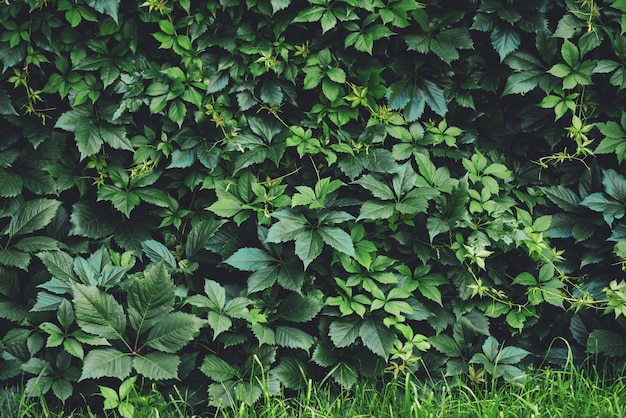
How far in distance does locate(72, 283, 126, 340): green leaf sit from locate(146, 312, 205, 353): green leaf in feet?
0.45

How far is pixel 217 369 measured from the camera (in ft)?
8.39

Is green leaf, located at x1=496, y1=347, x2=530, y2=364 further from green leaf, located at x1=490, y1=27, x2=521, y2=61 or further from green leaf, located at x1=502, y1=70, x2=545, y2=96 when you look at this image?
green leaf, located at x1=490, y1=27, x2=521, y2=61

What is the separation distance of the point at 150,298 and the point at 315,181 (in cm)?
89

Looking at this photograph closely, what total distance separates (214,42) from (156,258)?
969mm

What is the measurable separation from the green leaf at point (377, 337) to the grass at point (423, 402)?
0.16 m

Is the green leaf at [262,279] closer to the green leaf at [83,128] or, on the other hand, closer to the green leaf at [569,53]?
the green leaf at [83,128]

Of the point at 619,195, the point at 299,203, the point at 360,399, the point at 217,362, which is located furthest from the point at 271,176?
the point at 619,195

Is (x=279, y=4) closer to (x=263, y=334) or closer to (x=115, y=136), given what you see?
(x=115, y=136)

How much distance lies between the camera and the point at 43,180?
270 centimetres

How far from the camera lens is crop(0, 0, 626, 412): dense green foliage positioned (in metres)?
2.60

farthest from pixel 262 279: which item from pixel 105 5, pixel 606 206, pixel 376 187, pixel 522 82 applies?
pixel 606 206

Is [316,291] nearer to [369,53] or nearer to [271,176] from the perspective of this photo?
[271,176]

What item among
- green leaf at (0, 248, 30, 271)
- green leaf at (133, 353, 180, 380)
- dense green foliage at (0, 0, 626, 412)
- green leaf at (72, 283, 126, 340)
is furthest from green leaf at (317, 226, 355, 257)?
green leaf at (0, 248, 30, 271)

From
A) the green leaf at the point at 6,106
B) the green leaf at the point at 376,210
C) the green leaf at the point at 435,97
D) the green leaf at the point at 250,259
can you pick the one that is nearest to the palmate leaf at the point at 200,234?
the green leaf at the point at 250,259
